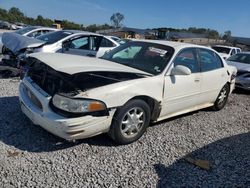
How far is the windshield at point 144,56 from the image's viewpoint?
4.75 meters

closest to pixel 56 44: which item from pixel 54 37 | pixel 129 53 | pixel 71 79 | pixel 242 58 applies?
pixel 54 37

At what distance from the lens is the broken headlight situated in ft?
11.6

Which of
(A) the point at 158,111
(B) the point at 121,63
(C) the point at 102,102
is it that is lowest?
(A) the point at 158,111

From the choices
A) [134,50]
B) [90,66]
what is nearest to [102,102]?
[90,66]

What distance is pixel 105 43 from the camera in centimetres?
982

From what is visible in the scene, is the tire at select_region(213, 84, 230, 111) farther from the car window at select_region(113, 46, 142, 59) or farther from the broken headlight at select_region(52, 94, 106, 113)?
the broken headlight at select_region(52, 94, 106, 113)

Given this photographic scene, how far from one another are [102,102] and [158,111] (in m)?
1.23

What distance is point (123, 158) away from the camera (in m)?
3.83

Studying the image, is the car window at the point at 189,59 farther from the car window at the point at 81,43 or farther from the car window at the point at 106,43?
the car window at the point at 106,43

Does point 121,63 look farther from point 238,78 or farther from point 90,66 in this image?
point 238,78

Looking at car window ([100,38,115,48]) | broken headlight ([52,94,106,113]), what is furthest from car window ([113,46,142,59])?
car window ([100,38,115,48])

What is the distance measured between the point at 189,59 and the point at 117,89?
6.71ft

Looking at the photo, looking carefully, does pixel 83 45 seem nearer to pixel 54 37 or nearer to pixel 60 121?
pixel 54 37

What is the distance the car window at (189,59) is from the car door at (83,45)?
149 inches
